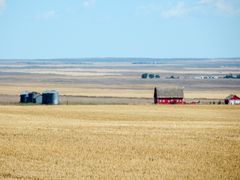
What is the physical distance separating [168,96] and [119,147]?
158ft

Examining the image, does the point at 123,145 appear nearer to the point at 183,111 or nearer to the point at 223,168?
the point at 223,168

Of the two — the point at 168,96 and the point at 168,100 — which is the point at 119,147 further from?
the point at 168,96

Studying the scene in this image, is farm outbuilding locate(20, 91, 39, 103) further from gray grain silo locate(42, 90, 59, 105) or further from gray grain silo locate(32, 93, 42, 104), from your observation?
gray grain silo locate(42, 90, 59, 105)

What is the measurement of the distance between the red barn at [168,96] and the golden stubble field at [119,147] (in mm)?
25274

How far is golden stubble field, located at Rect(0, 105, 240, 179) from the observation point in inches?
995

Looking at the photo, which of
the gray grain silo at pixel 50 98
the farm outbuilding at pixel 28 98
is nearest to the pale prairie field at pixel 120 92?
the farm outbuilding at pixel 28 98

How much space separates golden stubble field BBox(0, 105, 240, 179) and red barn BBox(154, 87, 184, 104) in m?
25.3

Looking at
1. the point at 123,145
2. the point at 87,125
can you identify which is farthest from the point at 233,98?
the point at 123,145

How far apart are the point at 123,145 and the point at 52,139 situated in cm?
473

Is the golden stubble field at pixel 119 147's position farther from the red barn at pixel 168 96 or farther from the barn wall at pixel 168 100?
the red barn at pixel 168 96

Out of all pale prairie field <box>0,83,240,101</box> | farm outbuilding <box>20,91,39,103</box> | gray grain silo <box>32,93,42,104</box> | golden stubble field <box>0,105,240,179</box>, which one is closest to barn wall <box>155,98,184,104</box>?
gray grain silo <box>32,93,42,104</box>

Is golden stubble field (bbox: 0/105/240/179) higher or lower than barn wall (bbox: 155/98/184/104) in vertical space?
lower

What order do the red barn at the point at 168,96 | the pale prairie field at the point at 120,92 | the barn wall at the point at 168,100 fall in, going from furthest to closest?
the pale prairie field at the point at 120,92
the red barn at the point at 168,96
the barn wall at the point at 168,100

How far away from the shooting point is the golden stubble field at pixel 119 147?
2527 centimetres
